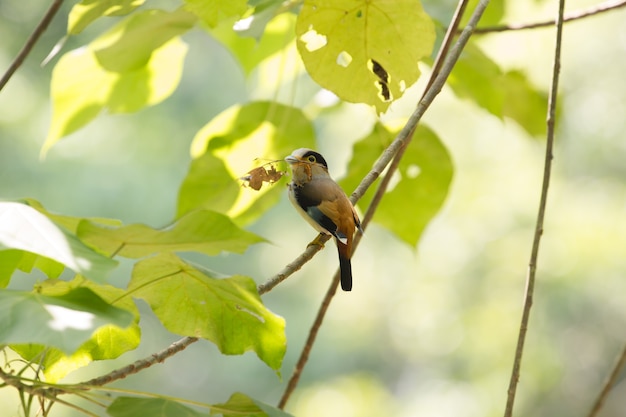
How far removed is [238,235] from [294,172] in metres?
0.57

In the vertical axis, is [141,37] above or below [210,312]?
above

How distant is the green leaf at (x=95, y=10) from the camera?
1.10 m

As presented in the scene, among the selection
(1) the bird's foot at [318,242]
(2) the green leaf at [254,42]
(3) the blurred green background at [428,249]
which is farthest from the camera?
(3) the blurred green background at [428,249]

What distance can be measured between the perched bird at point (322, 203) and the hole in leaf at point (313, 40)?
195mm

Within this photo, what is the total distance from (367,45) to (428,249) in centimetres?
600

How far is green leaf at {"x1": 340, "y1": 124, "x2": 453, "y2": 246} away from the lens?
4.66ft

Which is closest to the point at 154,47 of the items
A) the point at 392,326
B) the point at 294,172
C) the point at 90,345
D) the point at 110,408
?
the point at 294,172

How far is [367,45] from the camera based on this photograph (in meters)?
1.12

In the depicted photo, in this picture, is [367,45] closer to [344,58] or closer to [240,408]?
[344,58]

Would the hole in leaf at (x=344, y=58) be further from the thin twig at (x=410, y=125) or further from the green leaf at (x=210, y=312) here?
the green leaf at (x=210, y=312)

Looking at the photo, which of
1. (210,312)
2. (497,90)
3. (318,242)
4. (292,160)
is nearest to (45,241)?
(210,312)

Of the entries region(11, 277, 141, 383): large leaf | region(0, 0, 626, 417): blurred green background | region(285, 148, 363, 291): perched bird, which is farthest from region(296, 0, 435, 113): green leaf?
region(0, 0, 626, 417): blurred green background

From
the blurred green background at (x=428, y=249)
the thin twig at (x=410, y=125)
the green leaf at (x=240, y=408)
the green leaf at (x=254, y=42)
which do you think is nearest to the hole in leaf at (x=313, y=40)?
the thin twig at (x=410, y=125)

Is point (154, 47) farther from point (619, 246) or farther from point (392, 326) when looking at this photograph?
point (392, 326)
